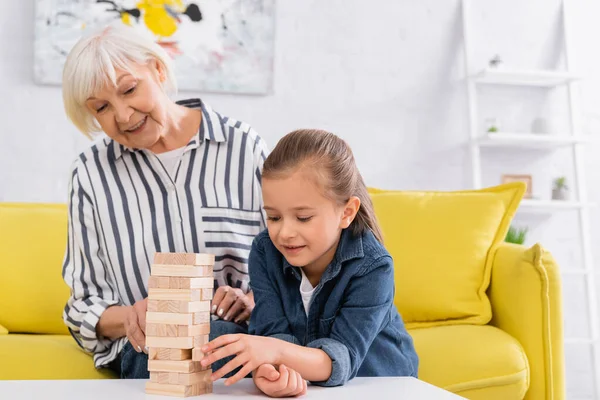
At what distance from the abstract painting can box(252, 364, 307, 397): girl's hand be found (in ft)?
6.72

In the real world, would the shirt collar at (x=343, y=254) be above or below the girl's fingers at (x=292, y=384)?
above

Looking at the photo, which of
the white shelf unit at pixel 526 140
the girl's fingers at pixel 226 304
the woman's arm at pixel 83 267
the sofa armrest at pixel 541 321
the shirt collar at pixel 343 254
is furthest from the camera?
the white shelf unit at pixel 526 140

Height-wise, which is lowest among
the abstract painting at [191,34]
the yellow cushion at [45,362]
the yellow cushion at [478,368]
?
the yellow cushion at [478,368]

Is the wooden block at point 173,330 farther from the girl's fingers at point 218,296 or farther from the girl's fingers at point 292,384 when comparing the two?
the girl's fingers at point 218,296

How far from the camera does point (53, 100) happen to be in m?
2.92

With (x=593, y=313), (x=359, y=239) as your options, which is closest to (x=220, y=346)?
(x=359, y=239)

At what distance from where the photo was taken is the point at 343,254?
140cm

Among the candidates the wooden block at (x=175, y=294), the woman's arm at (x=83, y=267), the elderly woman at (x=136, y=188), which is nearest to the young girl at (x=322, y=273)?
the wooden block at (x=175, y=294)

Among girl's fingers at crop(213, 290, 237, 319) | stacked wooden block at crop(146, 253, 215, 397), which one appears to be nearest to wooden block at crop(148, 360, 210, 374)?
stacked wooden block at crop(146, 253, 215, 397)

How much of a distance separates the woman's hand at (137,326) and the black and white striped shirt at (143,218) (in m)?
0.21

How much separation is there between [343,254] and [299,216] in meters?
0.13

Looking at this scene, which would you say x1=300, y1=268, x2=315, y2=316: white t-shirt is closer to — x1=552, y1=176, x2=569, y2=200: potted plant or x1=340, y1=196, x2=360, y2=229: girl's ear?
x1=340, y1=196, x2=360, y2=229: girl's ear

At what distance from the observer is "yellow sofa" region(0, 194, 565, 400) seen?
1822mm

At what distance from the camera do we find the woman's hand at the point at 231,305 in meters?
1.61
